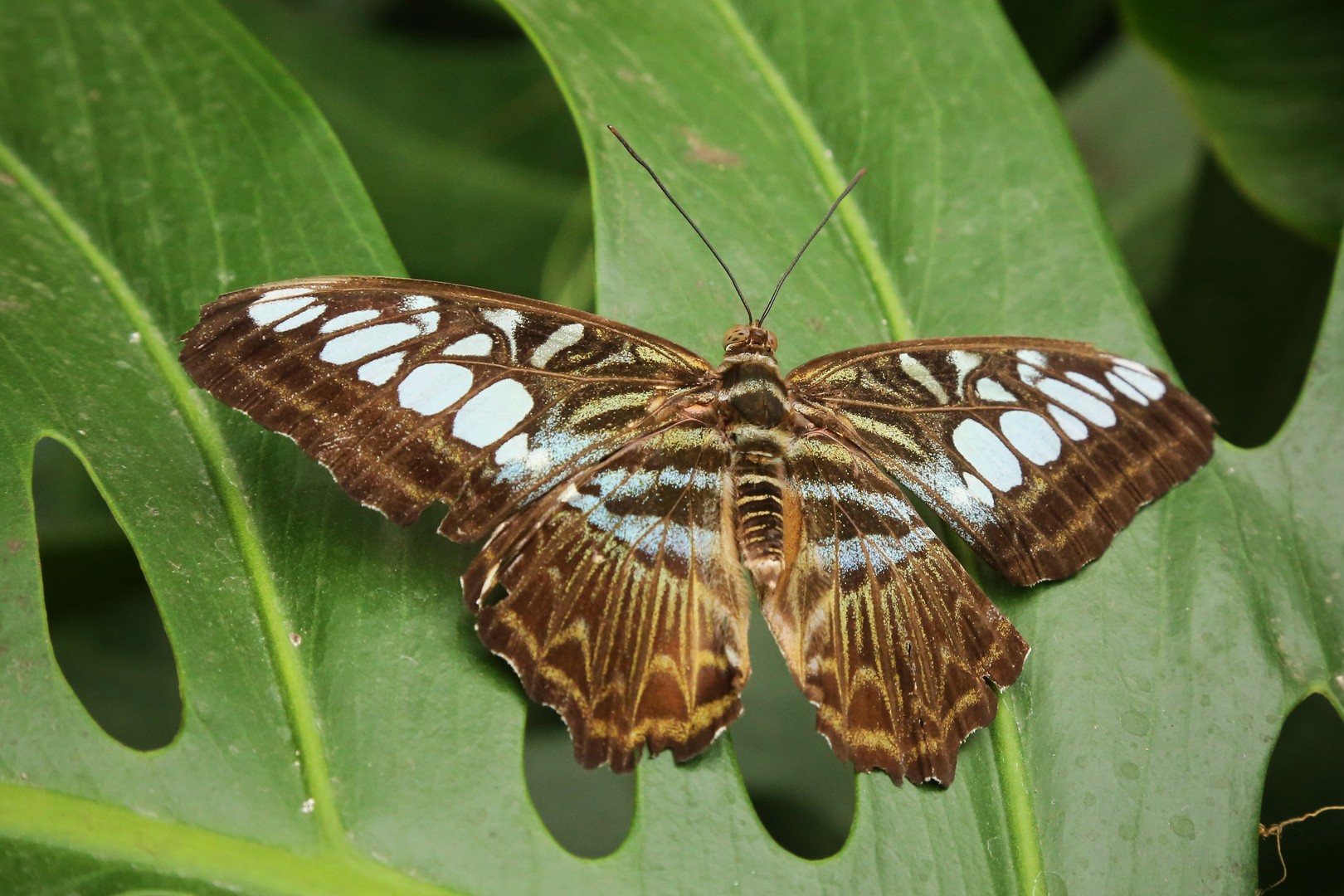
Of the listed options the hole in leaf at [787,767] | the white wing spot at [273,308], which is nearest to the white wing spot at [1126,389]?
the hole in leaf at [787,767]

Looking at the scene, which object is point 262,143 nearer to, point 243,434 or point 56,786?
point 243,434

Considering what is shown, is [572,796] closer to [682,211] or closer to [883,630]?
[883,630]

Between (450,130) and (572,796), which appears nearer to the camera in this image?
(572,796)

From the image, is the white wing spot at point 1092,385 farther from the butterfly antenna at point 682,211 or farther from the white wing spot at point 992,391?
the butterfly antenna at point 682,211

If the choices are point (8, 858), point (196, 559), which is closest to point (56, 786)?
point (8, 858)

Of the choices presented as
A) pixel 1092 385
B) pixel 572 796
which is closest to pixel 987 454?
pixel 1092 385

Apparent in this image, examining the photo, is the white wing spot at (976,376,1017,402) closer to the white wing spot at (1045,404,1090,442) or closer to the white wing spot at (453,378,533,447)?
the white wing spot at (1045,404,1090,442)
